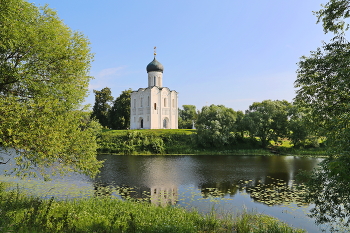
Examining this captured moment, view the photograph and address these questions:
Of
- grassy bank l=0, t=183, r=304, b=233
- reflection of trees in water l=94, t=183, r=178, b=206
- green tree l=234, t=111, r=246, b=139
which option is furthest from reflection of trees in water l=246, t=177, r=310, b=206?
green tree l=234, t=111, r=246, b=139

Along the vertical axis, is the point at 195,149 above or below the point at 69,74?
below

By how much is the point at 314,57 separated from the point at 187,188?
31.5 ft

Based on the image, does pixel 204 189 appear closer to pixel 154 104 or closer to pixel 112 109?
pixel 154 104

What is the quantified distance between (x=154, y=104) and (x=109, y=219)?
43.6 m

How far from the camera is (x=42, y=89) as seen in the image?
29.1 ft

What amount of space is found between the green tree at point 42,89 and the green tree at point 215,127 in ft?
88.0

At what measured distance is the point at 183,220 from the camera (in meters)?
8.14

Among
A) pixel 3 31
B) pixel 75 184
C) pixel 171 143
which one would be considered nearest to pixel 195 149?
pixel 171 143

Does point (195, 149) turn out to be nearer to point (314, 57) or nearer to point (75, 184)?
point (75, 184)

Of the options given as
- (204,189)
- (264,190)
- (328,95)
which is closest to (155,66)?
(204,189)

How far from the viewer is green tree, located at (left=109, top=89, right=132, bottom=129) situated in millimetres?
56844

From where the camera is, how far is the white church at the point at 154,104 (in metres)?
50.5

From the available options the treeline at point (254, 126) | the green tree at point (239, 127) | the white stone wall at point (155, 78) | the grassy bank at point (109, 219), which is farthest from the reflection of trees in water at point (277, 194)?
the white stone wall at point (155, 78)

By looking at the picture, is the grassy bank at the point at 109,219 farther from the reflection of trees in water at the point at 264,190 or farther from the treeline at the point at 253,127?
the treeline at the point at 253,127
